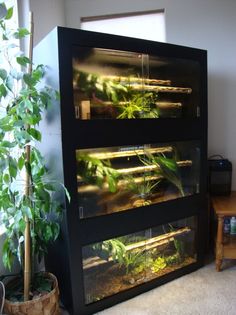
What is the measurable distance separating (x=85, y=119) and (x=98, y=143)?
18 cm

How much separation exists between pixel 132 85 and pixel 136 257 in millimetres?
1341

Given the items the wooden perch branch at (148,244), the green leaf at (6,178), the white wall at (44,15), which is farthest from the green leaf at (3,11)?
the wooden perch branch at (148,244)

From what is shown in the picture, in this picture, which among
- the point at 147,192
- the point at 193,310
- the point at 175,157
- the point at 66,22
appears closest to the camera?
the point at 193,310

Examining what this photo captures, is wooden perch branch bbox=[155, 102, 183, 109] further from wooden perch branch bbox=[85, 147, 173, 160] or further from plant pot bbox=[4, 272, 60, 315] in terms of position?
plant pot bbox=[4, 272, 60, 315]

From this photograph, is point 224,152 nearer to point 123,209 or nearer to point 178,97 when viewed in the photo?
point 178,97

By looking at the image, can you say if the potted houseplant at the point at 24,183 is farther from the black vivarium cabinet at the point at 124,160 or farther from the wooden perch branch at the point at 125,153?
the wooden perch branch at the point at 125,153

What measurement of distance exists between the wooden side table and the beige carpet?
15 cm

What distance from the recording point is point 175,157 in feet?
7.36

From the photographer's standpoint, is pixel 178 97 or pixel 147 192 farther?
pixel 178 97

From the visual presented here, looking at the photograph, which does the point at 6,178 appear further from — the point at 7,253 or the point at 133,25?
the point at 133,25

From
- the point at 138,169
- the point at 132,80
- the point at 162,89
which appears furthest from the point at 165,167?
the point at 132,80

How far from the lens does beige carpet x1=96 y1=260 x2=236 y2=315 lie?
6.05ft

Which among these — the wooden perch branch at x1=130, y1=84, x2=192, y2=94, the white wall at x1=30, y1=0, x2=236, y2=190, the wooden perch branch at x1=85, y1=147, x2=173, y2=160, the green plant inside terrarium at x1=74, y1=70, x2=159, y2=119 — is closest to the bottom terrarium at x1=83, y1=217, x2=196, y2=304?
the wooden perch branch at x1=85, y1=147, x2=173, y2=160

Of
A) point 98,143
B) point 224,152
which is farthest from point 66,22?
point 224,152
